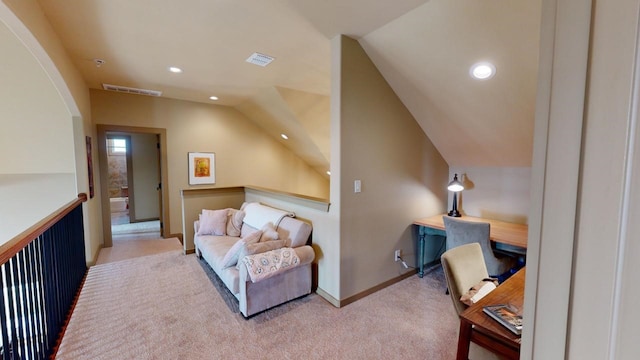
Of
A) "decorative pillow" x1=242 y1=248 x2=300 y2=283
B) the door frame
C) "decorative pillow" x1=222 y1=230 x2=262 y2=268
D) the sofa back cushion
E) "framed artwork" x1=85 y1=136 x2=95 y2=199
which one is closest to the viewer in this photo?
"decorative pillow" x1=242 y1=248 x2=300 y2=283

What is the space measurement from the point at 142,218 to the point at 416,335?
22.4 ft

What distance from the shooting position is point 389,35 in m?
2.49

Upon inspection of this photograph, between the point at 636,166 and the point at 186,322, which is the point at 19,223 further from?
the point at 636,166

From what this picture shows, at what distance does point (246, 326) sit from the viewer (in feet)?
7.98

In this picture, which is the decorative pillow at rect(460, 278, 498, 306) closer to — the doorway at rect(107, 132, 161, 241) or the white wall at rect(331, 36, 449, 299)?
the white wall at rect(331, 36, 449, 299)

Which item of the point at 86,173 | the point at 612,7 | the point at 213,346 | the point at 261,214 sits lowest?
the point at 213,346

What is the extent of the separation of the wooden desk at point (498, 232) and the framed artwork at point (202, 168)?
3993 millimetres

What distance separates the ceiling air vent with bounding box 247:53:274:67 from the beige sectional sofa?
72.5 inches

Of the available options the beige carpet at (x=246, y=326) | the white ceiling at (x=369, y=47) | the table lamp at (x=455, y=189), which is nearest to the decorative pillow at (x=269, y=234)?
the beige carpet at (x=246, y=326)

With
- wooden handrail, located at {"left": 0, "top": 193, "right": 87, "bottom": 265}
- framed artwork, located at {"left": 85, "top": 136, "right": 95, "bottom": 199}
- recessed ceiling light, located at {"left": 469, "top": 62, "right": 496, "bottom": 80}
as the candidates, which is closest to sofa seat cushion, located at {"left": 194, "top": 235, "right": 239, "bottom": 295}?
wooden handrail, located at {"left": 0, "top": 193, "right": 87, "bottom": 265}

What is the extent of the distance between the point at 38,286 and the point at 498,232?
4063 millimetres

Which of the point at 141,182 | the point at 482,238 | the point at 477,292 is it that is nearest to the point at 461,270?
the point at 477,292

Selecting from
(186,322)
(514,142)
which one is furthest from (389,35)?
(186,322)

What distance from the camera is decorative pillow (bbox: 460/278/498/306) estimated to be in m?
1.65
